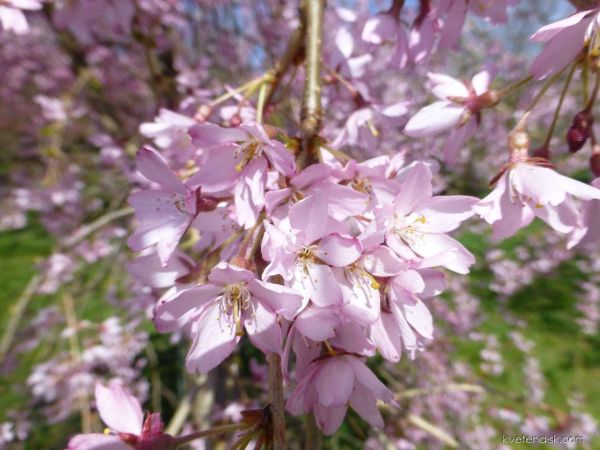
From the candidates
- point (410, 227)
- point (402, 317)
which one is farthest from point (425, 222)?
point (402, 317)

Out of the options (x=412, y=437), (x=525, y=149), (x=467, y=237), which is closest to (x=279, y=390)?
(x=525, y=149)

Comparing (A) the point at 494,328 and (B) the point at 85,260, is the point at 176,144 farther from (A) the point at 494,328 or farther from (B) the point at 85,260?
(A) the point at 494,328

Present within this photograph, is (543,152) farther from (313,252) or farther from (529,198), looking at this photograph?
(313,252)

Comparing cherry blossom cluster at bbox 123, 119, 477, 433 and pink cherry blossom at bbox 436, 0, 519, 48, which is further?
pink cherry blossom at bbox 436, 0, 519, 48

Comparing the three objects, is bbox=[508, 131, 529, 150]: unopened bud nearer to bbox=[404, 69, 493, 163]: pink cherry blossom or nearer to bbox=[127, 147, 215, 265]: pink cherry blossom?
bbox=[404, 69, 493, 163]: pink cherry blossom

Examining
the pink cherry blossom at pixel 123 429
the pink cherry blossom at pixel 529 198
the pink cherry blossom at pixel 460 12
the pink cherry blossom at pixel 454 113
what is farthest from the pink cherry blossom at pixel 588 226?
the pink cherry blossom at pixel 123 429

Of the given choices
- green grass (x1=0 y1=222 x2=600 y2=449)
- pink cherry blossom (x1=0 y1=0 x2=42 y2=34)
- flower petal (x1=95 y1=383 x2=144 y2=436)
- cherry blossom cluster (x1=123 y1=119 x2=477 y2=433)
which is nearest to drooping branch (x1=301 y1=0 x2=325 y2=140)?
cherry blossom cluster (x1=123 y1=119 x2=477 y2=433)
